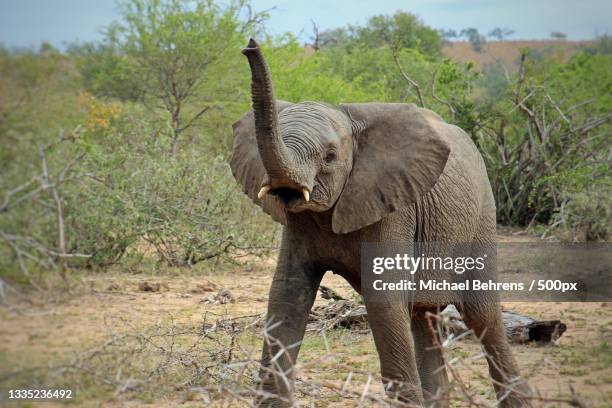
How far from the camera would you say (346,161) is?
437 cm

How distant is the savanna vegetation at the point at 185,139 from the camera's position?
2.98 meters

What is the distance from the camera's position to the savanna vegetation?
2.98 m

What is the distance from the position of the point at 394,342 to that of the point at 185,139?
35.6 ft

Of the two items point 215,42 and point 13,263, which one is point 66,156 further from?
point 215,42

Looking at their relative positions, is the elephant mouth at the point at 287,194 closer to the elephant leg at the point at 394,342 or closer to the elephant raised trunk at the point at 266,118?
the elephant raised trunk at the point at 266,118

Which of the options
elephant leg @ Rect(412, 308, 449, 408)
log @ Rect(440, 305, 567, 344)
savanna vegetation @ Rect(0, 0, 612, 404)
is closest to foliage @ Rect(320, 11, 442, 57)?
savanna vegetation @ Rect(0, 0, 612, 404)

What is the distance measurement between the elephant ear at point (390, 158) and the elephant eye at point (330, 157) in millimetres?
186

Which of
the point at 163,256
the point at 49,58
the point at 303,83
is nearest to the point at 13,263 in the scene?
the point at 49,58

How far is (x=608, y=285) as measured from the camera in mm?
8531

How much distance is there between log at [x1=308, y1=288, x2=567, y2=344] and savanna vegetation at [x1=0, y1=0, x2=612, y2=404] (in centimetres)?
46

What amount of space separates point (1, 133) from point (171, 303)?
16.0 ft

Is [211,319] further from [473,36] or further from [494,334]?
[473,36]

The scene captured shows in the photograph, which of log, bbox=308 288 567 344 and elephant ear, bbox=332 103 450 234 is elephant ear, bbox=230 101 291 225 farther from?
log, bbox=308 288 567 344

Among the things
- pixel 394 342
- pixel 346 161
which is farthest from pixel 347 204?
pixel 394 342
